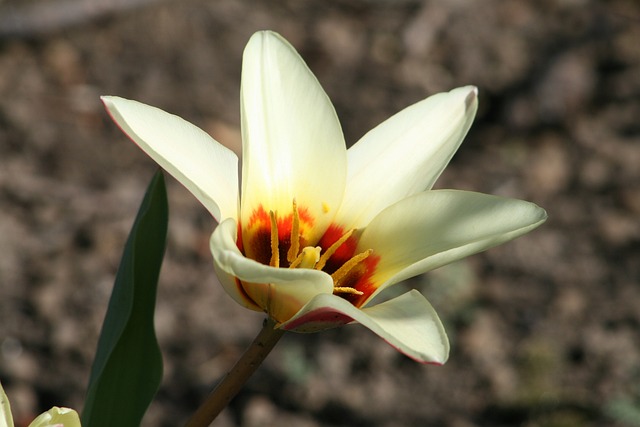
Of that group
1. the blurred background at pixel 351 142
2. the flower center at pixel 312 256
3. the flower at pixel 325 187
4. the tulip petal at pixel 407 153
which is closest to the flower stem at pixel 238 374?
the flower at pixel 325 187

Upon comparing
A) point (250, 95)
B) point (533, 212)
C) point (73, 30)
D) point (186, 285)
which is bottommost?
point (186, 285)

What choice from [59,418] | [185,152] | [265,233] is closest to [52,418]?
[59,418]

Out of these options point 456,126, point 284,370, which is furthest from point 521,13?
point 456,126

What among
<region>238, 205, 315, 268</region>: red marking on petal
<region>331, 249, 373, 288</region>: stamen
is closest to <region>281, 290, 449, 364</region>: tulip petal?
<region>331, 249, 373, 288</region>: stamen

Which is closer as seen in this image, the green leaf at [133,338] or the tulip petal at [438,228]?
the tulip petal at [438,228]

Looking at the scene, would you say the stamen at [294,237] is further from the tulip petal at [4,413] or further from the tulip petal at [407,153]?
the tulip petal at [4,413]

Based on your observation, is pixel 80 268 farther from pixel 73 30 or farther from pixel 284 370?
pixel 73 30

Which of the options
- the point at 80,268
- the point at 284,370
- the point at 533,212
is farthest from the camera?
the point at 80,268
